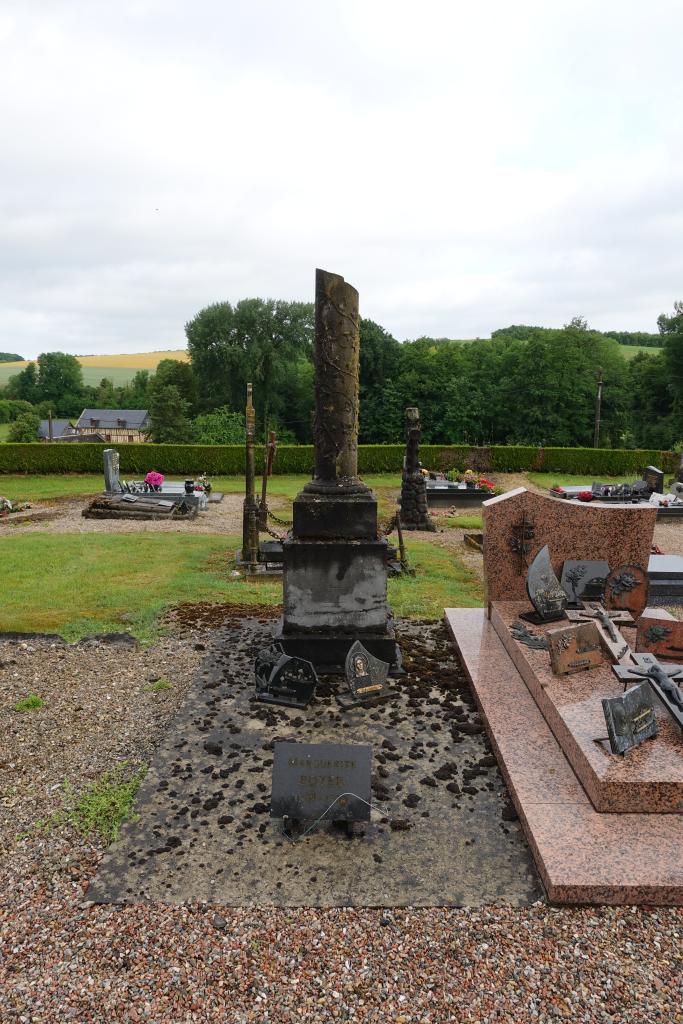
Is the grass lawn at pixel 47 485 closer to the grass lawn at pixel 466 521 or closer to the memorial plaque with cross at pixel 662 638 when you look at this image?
the grass lawn at pixel 466 521

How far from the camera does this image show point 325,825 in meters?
4.92

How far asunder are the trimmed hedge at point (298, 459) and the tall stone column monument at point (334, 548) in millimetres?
23206

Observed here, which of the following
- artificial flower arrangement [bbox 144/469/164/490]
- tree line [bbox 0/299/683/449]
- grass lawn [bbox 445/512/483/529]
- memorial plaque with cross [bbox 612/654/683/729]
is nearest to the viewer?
memorial plaque with cross [bbox 612/654/683/729]

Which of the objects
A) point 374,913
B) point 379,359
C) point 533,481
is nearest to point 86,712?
point 374,913

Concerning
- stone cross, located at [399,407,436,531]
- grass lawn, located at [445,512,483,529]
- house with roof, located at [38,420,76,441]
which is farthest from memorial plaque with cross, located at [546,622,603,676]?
house with roof, located at [38,420,76,441]

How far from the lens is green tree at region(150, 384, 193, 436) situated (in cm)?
4812

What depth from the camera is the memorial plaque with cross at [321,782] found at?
15.6ft

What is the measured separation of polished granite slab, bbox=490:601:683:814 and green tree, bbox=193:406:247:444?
124 ft

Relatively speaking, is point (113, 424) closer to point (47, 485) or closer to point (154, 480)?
point (47, 485)

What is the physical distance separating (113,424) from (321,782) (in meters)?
82.7

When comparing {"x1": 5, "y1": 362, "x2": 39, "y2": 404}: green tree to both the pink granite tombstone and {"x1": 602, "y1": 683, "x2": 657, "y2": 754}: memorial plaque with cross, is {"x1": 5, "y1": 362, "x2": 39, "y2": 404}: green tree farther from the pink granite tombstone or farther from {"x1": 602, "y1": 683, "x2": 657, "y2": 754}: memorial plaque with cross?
{"x1": 602, "y1": 683, "x2": 657, "y2": 754}: memorial plaque with cross

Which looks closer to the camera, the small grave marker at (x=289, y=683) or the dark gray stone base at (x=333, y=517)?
the small grave marker at (x=289, y=683)

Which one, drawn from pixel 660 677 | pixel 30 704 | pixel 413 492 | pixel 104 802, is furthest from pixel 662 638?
pixel 413 492

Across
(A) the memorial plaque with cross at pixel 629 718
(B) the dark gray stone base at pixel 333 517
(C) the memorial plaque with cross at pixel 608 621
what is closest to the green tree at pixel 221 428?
(B) the dark gray stone base at pixel 333 517
